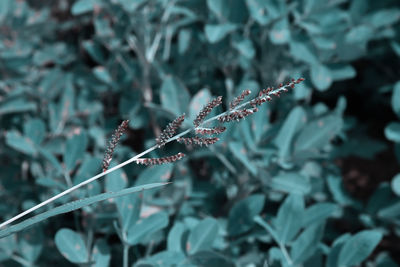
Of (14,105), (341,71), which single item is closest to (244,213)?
(341,71)

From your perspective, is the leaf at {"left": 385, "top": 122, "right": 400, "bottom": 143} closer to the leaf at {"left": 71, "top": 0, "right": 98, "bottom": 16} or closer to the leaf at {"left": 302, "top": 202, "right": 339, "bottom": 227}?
the leaf at {"left": 302, "top": 202, "right": 339, "bottom": 227}

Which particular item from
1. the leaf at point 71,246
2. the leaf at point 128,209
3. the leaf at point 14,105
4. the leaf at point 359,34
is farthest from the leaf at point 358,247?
the leaf at point 14,105

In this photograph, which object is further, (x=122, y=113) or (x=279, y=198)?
(x=122, y=113)

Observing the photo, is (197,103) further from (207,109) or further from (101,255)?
(207,109)

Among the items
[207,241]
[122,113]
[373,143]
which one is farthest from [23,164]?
[373,143]

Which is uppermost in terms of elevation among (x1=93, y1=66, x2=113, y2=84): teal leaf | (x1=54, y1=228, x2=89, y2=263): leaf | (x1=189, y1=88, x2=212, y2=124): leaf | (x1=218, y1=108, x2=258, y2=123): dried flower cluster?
(x1=93, y1=66, x2=113, y2=84): teal leaf

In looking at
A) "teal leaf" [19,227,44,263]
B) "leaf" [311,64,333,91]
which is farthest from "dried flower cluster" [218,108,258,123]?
"leaf" [311,64,333,91]

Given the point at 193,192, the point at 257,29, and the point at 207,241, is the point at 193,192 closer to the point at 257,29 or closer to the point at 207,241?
the point at 207,241
